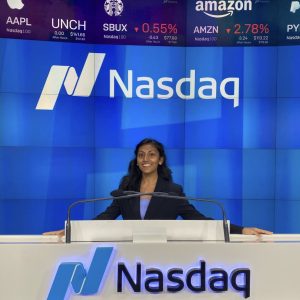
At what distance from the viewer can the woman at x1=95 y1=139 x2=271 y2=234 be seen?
7.22ft

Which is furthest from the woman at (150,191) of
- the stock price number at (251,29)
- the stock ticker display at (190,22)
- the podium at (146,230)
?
the stock price number at (251,29)

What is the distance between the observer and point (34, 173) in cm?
421

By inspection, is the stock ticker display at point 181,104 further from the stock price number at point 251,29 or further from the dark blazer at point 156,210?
the dark blazer at point 156,210

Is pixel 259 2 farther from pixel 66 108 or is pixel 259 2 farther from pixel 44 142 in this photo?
pixel 44 142

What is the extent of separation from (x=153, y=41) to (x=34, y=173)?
67.2 inches

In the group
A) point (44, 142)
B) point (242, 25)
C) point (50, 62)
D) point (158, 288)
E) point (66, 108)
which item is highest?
point (242, 25)

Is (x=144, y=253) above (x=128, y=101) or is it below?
below

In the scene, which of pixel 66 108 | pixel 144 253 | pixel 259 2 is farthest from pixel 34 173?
pixel 144 253

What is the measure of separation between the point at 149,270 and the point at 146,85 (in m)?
3.24

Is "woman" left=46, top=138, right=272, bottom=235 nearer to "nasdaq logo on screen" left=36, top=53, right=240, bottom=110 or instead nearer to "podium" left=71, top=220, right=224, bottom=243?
"podium" left=71, top=220, right=224, bottom=243

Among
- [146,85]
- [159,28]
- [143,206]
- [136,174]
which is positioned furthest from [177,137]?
[143,206]

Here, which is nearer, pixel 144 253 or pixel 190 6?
pixel 144 253

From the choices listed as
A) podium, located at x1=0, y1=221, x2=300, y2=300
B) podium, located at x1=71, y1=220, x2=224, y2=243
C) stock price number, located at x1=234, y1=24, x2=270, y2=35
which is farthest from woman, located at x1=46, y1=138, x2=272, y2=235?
stock price number, located at x1=234, y1=24, x2=270, y2=35

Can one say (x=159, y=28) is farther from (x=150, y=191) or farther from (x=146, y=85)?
(x=150, y=191)
